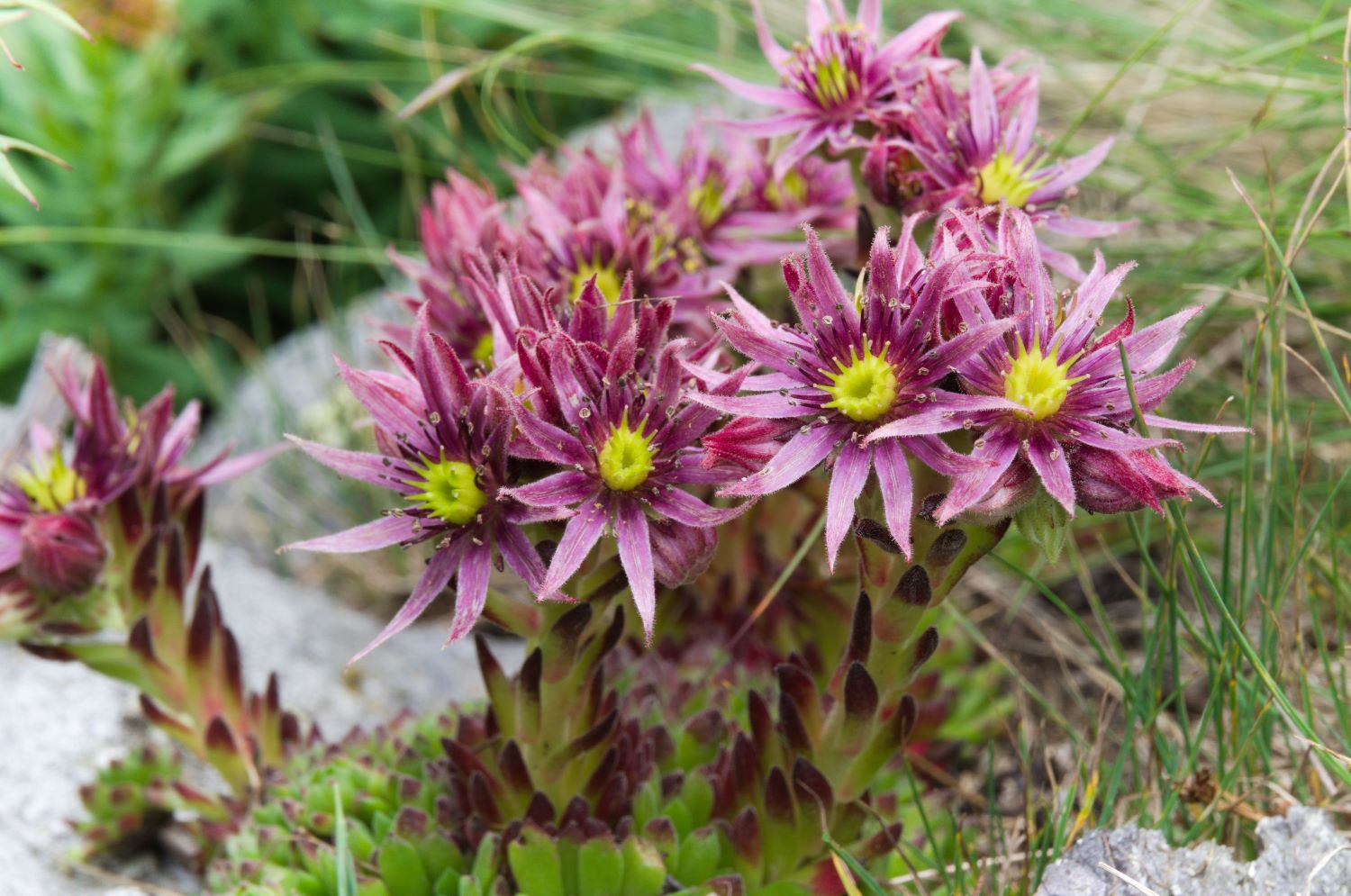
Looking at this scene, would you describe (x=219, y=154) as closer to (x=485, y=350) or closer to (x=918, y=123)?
(x=485, y=350)

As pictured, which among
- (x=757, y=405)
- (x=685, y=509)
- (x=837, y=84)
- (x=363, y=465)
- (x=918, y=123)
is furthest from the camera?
(x=837, y=84)

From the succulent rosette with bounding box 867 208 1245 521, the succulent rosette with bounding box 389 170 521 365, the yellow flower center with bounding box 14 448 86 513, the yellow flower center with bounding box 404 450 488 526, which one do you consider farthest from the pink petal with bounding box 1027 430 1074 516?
the yellow flower center with bounding box 14 448 86 513

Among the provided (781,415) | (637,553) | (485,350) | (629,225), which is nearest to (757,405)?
(781,415)

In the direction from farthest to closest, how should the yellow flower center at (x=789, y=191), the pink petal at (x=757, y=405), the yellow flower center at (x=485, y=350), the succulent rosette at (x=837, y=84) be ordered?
the yellow flower center at (x=789, y=191)
the yellow flower center at (x=485, y=350)
the succulent rosette at (x=837, y=84)
the pink petal at (x=757, y=405)

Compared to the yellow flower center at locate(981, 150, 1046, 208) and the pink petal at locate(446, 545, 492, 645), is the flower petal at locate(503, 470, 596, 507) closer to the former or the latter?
the pink petal at locate(446, 545, 492, 645)

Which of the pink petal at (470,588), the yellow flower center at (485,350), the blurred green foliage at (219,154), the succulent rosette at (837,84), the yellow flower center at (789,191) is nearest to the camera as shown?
the pink petal at (470,588)

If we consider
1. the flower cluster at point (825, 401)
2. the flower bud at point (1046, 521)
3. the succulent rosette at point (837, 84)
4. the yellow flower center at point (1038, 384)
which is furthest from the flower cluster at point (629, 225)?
the flower bud at point (1046, 521)

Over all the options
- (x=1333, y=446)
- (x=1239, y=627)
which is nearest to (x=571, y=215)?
(x=1239, y=627)

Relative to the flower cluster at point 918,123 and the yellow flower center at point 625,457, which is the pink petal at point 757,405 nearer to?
the yellow flower center at point 625,457
